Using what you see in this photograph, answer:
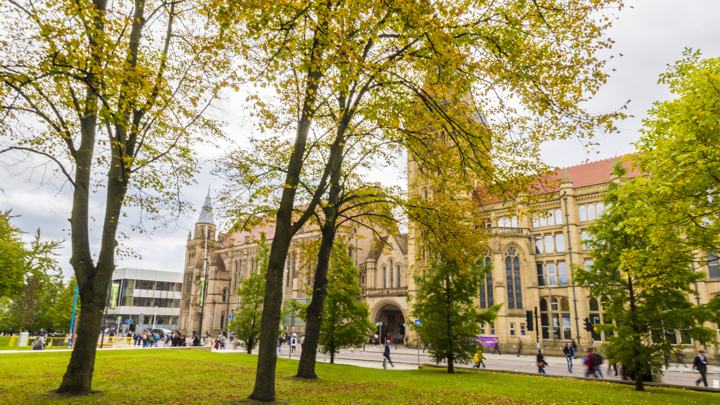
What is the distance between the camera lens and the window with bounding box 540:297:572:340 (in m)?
42.2

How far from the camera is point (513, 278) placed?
4447 centimetres

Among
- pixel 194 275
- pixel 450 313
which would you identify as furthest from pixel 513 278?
pixel 194 275

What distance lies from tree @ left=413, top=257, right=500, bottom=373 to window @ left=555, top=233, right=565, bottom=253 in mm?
25727

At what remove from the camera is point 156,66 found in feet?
40.0

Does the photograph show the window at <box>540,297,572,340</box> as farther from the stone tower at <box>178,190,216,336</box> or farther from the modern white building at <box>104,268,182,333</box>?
the modern white building at <box>104,268,182,333</box>

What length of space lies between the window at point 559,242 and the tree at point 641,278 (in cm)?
2709

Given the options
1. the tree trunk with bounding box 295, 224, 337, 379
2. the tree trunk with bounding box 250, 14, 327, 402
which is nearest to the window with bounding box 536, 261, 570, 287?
the tree trunk with bounding box 295, 224, 337, 379

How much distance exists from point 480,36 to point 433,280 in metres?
14.4

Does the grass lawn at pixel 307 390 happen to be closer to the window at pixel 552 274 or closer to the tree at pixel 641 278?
the tree at pixel 641 278

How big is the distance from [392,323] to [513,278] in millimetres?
19873

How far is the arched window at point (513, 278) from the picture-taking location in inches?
1724

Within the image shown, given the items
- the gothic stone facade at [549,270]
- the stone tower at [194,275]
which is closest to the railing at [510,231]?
the gothic stone facade at [549,270]

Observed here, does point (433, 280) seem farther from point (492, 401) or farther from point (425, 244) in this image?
point (492, 401)

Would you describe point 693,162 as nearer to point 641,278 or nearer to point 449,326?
point 641,278
